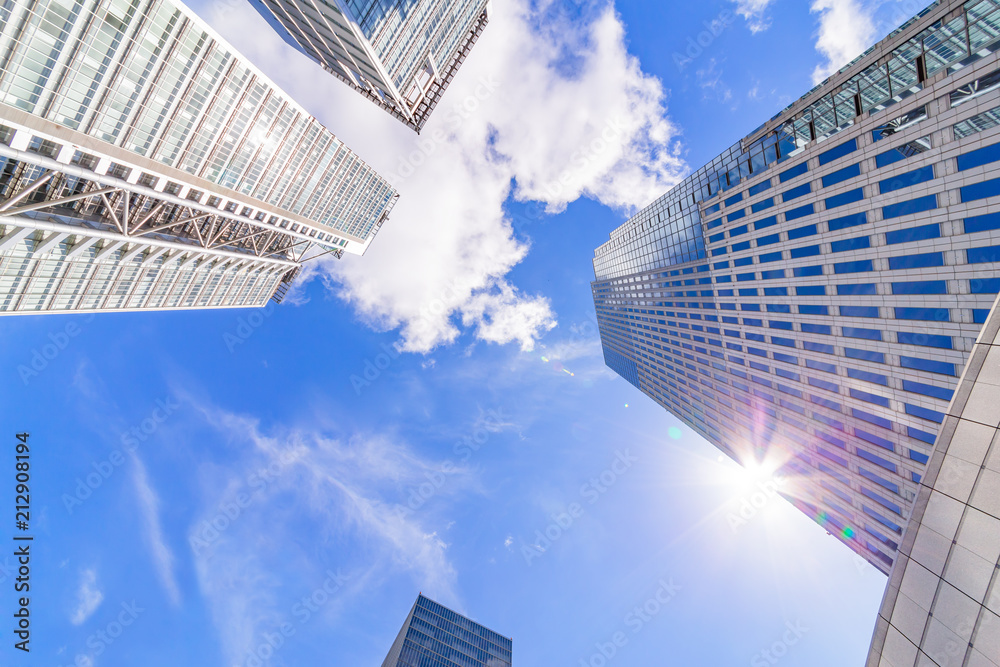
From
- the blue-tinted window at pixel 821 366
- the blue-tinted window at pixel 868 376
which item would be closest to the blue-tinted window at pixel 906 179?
the blue-tinted window at pixel 868 376

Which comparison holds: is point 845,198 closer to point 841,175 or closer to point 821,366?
point 841,175

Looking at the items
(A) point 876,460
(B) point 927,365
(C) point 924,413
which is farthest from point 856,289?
(A) point 876,460

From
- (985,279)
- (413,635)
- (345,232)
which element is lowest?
(413,635)

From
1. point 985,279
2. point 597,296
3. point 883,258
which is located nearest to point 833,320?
point 883,258

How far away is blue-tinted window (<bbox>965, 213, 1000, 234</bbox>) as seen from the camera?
62.5 feet

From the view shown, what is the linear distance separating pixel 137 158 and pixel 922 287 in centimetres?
8111

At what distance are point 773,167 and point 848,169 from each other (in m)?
8.31

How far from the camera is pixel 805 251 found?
105ft

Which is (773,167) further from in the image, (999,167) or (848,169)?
(999,167)

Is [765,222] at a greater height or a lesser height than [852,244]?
greater

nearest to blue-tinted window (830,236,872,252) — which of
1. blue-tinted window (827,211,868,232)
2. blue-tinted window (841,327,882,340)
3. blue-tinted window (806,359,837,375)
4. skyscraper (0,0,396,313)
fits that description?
blue-tinted window (827,211,868,232)

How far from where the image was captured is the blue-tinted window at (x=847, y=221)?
2662 cm

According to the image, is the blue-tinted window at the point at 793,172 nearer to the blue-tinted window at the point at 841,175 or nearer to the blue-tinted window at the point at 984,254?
the blue-tinted window at the point at 841,175

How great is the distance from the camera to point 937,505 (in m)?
11.6
